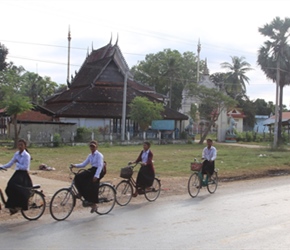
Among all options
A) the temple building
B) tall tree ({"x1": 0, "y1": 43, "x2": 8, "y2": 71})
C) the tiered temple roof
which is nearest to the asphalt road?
the temple building

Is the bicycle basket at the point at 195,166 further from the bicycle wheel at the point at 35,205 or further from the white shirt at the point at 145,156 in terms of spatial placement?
the bicycle wheel at the point at 35,205

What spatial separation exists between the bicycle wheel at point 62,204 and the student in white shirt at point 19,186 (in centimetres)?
55

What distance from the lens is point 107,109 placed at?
154ft

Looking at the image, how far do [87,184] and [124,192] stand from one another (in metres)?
2.22

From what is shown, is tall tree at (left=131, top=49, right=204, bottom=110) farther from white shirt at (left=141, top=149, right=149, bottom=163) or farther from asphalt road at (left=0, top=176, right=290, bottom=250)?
asphalt road at (left=0, top=176, right=290, bottom=250)

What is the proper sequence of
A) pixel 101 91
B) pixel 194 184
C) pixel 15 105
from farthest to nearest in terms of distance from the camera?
1. pixel 101 91
2. pixel 15 105
3. pixel 194 184

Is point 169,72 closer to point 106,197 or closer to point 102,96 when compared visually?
point 102,96

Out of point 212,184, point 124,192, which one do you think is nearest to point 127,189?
point 124,192

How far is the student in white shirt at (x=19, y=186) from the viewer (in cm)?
870

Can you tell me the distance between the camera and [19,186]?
8.71 metres

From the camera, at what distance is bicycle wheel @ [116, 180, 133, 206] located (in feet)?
37.2

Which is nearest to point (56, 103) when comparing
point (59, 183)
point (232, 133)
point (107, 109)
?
point (107, 109)

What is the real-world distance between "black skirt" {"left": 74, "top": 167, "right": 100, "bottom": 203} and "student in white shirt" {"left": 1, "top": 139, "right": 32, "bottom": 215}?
40.5 inches

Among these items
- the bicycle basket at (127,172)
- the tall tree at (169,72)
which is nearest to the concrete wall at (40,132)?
the bicycle basket at (127,172)
